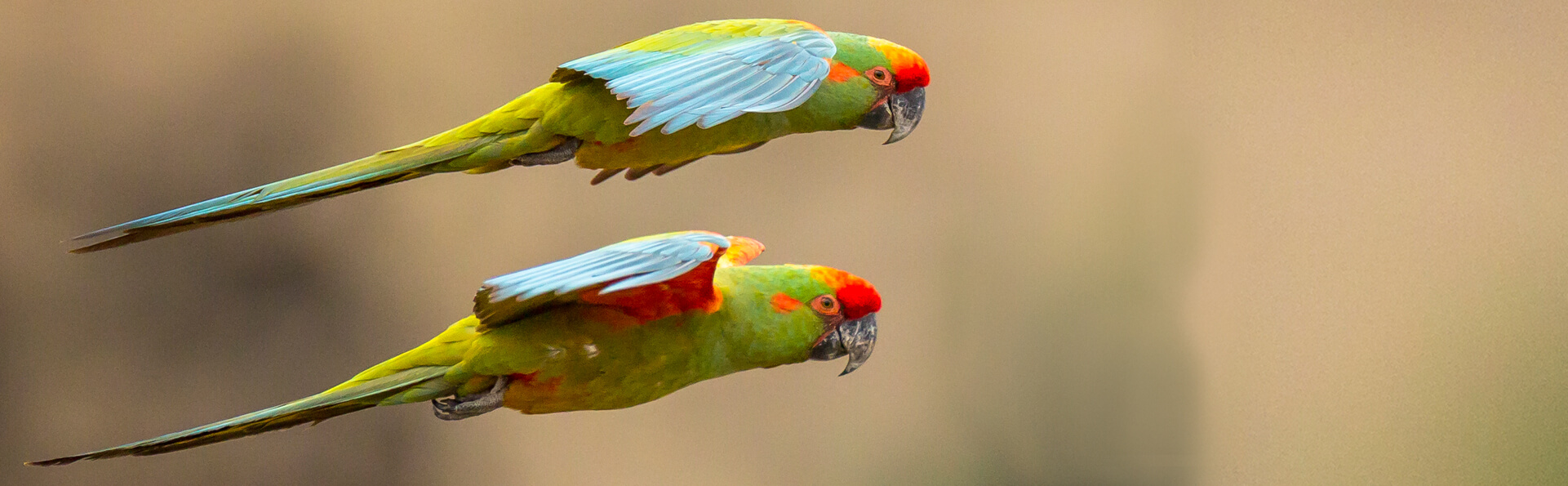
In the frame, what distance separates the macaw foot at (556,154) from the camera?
4.64 feet

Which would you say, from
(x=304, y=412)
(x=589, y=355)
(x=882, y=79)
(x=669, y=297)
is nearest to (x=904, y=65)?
(x=882, y=79)

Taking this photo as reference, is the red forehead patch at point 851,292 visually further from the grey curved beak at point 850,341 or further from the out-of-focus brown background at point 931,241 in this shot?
the out-of-focus brown background at point 931,241

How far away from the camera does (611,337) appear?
4.75 ft

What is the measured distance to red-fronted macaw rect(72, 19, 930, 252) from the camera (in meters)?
1.26

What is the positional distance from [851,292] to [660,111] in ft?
1.42

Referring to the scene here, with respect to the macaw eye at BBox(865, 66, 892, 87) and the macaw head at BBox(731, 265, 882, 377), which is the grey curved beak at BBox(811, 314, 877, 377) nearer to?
the macaw head at BBox(731, 265, 882, 377)

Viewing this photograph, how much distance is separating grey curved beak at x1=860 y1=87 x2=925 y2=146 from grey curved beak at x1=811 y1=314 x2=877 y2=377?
0.24 metres

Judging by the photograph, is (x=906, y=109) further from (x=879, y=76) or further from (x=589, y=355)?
(x=589, y=355)

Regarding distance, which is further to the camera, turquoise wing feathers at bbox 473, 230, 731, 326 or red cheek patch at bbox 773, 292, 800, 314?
red cheek patch at bbox 773, 292, 800, 314

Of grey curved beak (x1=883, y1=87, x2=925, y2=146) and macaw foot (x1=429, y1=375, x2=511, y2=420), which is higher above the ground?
grey curved beak (x1=883, y1=87, x2=925, y2=146)

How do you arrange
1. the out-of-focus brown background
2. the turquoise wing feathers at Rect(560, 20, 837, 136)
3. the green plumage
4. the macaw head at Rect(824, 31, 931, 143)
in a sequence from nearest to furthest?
the turquoise wing feathers at Rect(560, 20, 837, 136), the green plumage, the macaw head at Rect(824, 31, 931, 143), the out-of-focus brown background

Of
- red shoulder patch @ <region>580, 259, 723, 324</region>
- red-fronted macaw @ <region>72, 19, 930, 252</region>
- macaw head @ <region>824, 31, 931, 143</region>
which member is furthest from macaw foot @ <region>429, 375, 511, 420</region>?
macaw head @ <region>824, 31, 931, 143</region>

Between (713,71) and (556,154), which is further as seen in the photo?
(556,154)

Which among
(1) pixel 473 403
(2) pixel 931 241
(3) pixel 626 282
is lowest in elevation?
(2) pixel 931 241
